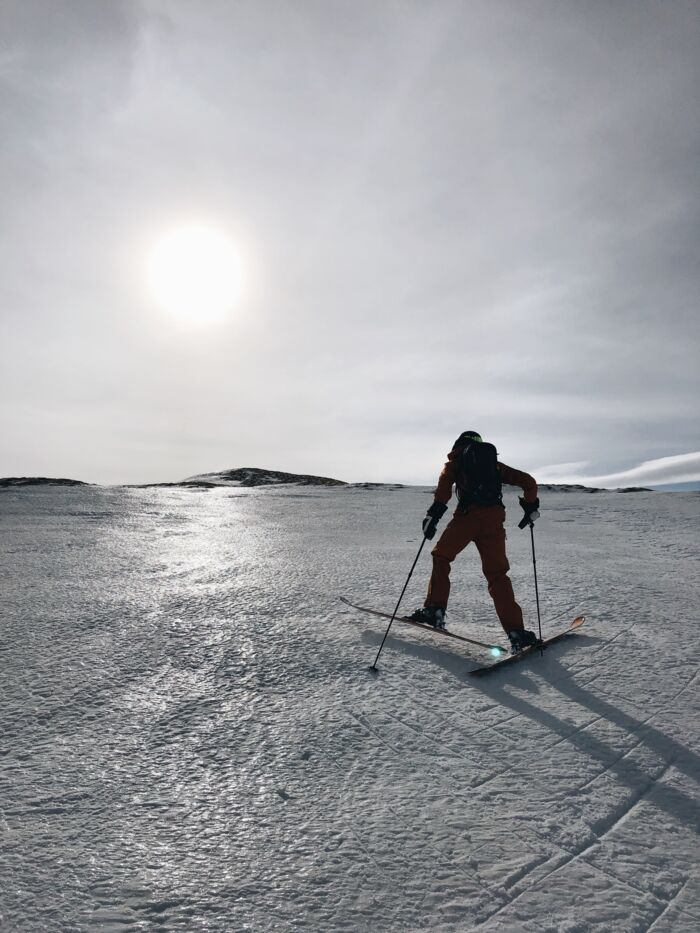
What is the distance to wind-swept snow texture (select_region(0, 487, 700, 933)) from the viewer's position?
2215 millimetres

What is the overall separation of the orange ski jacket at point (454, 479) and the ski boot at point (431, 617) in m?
1.07

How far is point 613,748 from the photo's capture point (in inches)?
132

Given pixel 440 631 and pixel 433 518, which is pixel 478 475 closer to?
pixel 433 518

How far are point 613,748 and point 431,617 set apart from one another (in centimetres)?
239

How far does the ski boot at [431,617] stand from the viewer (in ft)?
18.3

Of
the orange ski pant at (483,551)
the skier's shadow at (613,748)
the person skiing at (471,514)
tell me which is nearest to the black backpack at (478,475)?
the person skiing at (471,514)

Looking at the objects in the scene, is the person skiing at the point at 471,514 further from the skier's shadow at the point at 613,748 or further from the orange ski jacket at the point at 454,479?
the skier's shadow at the point at 613,748

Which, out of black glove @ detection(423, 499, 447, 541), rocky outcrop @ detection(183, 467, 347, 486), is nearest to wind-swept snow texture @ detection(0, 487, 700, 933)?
black glove @ detection(423, 499, 447, 541)

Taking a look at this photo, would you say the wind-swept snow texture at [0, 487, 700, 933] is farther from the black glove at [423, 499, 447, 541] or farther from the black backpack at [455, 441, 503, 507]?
the black backpack at [455, 441, 503, 507]

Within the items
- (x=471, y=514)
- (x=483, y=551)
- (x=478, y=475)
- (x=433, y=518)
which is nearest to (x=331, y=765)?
(x=433, y=518)

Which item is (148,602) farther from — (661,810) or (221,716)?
(661,810)

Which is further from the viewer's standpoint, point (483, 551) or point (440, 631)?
point (483, 551)

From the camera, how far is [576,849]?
250cm

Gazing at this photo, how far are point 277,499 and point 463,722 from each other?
51.0 feet
